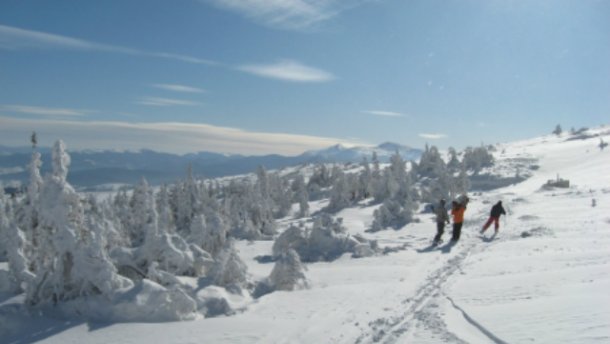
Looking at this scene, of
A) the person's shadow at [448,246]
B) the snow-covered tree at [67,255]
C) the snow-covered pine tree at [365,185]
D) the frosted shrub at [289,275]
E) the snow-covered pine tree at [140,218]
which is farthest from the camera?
the snow-covered pine tree at [365,185]

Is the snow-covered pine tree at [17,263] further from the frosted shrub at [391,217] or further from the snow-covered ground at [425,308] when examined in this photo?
the frosted shrub at [391,217]

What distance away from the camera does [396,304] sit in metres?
10.6

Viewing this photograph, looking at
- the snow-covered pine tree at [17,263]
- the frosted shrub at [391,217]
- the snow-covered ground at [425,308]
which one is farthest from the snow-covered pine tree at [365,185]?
the snow-covered ground at [425,308]

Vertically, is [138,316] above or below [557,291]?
below

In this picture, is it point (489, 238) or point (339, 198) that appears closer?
point (489, 238)

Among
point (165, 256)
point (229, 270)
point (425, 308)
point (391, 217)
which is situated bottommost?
point (391, 217)

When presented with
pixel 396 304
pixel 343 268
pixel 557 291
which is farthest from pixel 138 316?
pixel 557 291

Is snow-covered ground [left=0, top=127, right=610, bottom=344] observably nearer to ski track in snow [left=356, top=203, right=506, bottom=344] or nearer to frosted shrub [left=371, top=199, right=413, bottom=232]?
ski track in snow [left=356, top=203, right=506, bottom=344]

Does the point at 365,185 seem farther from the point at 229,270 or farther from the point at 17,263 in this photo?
the point at 229,270

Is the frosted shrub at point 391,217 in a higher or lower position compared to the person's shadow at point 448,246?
lower

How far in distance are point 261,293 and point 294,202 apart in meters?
76.1

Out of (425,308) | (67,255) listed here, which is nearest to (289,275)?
(425,308)

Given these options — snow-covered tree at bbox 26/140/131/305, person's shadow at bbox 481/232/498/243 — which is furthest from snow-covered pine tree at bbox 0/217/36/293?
person's shadow at bbox 481/232/498/243

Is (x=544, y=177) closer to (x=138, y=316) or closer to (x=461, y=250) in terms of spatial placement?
(x=461, y=250)
